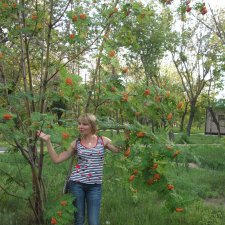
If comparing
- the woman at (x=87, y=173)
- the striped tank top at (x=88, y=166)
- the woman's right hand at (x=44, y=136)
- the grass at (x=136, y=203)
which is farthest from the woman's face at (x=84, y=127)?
the grass at (x=136, y=203)

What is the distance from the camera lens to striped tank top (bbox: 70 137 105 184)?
13.1ft

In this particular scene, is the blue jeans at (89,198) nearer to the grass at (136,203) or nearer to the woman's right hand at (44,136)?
the grass at (136,203)

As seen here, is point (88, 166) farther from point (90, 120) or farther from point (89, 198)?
point (90, 120)

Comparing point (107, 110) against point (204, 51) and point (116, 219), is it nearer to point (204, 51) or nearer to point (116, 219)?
point (116, 219)

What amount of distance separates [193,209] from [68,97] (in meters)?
2.98

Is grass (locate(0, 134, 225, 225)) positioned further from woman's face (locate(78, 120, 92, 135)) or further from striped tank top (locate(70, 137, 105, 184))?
woman's face (locate(78, 120, 92, 135))

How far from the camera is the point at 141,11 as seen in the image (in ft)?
15.3

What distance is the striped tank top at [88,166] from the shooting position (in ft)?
13.1

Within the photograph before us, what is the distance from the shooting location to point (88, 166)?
157 inches

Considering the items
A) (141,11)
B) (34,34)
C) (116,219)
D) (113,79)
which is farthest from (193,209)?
(34,34)

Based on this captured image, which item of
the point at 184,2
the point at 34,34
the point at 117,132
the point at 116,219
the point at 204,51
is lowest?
the point at 116,219

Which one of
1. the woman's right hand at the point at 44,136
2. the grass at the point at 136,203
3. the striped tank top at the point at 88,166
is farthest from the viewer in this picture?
the grass at the point at 136,203

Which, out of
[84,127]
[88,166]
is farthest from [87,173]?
[84,127]

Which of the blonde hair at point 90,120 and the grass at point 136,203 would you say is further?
the grass at point 136,203
